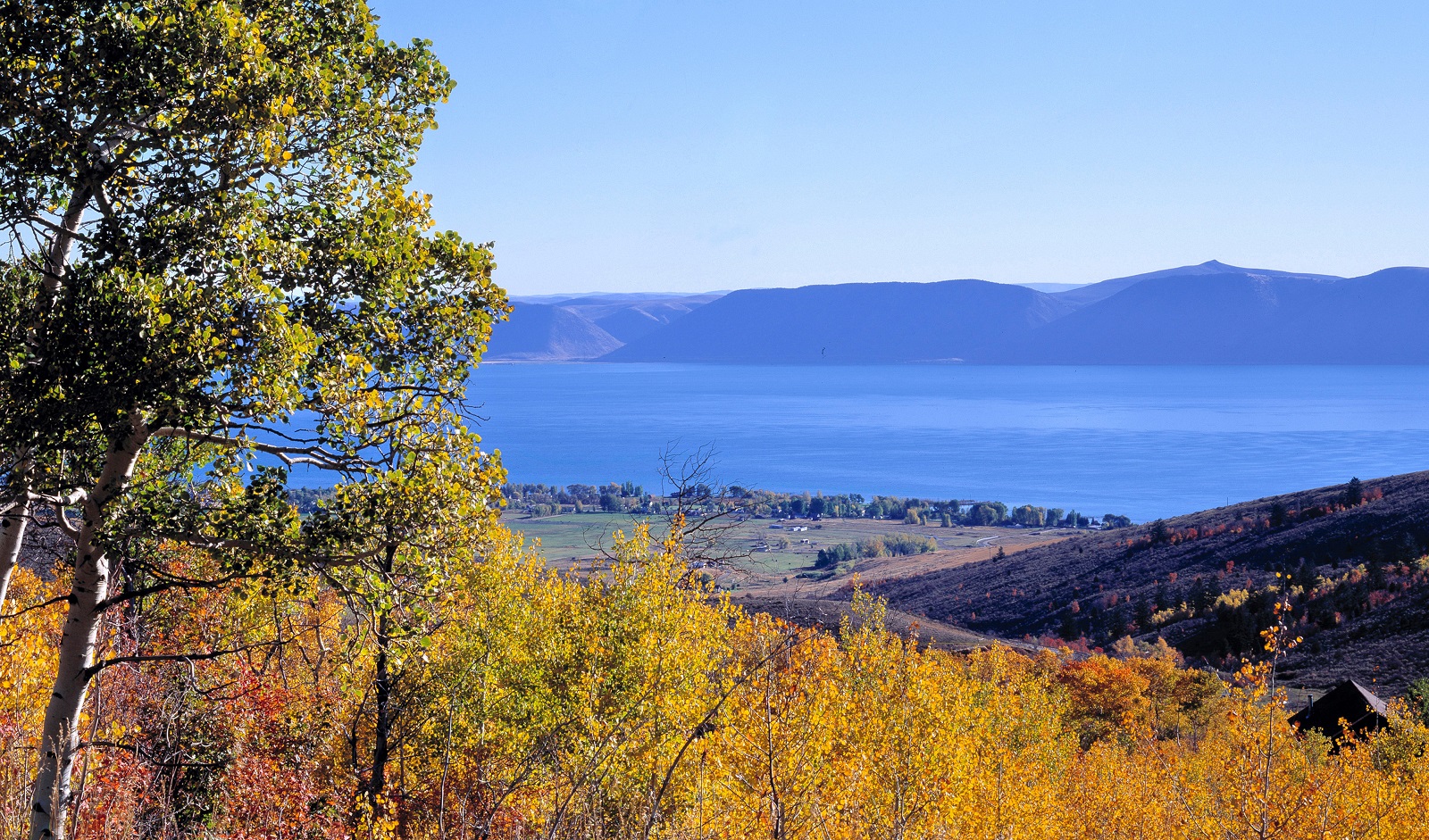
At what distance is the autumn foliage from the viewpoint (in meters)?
→ 9.49

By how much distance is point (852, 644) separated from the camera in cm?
2758

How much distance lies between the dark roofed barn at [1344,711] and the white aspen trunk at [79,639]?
145 ft

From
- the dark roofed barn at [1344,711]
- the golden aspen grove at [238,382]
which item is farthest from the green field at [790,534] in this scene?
the golden aspen grove at [238,382]

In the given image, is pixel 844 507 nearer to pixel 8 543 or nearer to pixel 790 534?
pixel 790 534

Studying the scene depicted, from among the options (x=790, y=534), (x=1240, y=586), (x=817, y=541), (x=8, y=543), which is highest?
(x=8, y=543)

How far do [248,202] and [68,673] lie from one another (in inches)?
143

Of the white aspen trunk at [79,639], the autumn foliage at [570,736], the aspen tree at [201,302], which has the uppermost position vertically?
the aspen tree at [201,302]

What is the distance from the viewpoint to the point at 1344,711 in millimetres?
41531

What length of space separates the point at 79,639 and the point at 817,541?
15528 cm

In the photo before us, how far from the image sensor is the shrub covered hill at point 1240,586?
65.8 meters

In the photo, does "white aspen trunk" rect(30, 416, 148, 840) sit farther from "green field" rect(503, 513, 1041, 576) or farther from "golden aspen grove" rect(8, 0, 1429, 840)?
"green field" rect(503, 513, 1041, 576)

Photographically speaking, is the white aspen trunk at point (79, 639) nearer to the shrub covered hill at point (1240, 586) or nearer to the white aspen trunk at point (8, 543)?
the white aspen trunk at point (8, 543)

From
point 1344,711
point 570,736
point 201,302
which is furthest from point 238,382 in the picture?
point 1344,711

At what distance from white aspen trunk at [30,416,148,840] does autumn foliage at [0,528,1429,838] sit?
10.5 inches
